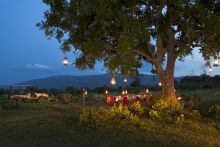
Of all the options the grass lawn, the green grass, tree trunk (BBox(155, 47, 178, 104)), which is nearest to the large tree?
tree trunk (BBox(155, 47, 178, 104))

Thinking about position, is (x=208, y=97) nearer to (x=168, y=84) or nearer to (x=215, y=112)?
(x=215, y=112)

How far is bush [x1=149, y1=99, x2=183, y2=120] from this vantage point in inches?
768

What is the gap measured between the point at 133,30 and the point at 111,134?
188 inches

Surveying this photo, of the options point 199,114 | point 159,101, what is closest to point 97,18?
point 159,101

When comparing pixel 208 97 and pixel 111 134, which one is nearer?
pixel 111 134

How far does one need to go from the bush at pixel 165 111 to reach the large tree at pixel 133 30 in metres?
0.87

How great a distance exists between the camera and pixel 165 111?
1997cm

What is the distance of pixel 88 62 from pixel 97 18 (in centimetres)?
376

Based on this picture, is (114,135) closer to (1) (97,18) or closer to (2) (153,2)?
(1) (97,18)

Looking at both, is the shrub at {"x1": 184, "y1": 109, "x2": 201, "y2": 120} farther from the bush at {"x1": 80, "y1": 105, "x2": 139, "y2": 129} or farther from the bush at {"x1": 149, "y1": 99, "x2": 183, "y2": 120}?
the bush at {"x1": 80, "y1": 105, "x2": 139, "y2": 129}

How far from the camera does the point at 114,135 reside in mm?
15055

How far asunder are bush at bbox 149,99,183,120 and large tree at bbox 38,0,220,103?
87 centimetres

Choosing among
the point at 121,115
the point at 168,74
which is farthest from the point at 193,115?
the point at 121,115

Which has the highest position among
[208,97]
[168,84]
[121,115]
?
[168,84]
